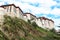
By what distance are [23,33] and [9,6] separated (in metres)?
18.6

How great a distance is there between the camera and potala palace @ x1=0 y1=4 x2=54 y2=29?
7038 cm

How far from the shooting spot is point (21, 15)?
277 feet

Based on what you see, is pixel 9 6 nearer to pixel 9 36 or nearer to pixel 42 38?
pixel 42 38

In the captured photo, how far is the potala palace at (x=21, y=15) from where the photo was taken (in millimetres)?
70375

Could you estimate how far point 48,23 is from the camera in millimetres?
115312

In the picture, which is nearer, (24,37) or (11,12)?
(24,37)

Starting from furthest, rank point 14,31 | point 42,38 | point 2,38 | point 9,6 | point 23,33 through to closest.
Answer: point 9,6 → point 42,38 → point 23,33 → point 14,31 → point 2,38

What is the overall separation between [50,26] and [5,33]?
63638 millimetres

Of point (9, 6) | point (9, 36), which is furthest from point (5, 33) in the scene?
point (9, 6)

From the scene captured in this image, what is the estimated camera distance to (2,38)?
48.5m

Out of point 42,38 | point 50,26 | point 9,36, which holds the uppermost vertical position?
point 9,36

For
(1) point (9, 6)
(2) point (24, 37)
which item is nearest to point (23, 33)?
(2) point (24, 37)

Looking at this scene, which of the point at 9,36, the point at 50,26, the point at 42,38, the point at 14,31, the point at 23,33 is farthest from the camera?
the point at 50,26

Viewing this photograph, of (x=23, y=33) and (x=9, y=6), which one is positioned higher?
(x=9, y=6)
